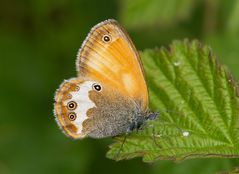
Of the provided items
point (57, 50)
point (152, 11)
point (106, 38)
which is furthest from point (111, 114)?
point (57, 50)

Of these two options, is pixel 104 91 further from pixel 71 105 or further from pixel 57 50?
pixel 57 50

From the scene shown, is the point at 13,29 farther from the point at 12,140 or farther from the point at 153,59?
the point at 153,59

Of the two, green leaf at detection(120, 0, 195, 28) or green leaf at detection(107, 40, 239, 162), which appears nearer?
green leaf at detection(107, 40, 239, 162)

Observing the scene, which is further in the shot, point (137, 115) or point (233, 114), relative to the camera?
point (137, 115)

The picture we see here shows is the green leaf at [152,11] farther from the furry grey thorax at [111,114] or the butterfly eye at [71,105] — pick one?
the butterfly eye at [71,105]

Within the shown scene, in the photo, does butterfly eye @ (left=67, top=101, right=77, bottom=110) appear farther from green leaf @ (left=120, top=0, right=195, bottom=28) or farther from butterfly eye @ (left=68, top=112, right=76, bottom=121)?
green leaf @ (left=120, top=0, right=195, bottom=28)

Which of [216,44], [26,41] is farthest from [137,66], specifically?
[26,41]

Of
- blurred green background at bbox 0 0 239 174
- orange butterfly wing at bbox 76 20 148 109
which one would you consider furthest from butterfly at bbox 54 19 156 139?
blurred green background at bbox 0 0 239 174

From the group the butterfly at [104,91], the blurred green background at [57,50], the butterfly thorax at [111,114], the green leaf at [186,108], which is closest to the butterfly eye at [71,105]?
the butterfly at [104,91]
